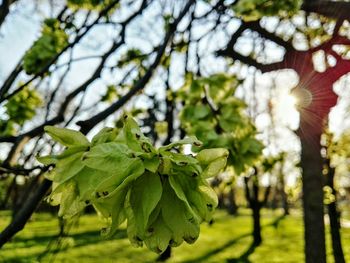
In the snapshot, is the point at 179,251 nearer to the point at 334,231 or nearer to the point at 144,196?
the point at 334,231

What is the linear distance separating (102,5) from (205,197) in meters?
3.51

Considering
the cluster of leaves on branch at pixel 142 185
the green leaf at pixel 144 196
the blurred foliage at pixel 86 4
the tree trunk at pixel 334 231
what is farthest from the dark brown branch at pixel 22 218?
the tree trunk at pixel 334 231

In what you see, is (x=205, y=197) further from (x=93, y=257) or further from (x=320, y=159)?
(x=93, y=257)

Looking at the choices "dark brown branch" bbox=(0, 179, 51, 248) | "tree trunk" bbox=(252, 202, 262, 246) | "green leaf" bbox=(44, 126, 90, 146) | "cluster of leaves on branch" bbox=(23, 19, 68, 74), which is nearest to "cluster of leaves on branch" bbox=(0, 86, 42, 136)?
"cluster of leaves on branch" bbox=(23, 19, 68, 74)

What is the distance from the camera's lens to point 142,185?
3.07ft

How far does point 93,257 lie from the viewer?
37.2ft

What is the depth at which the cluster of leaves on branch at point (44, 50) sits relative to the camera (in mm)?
3539

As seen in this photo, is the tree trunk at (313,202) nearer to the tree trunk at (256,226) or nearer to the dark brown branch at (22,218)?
the dark brown branch at (22,218)

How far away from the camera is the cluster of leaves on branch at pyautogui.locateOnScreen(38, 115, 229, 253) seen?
35.6 inches

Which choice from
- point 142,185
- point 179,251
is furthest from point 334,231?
point 142,185

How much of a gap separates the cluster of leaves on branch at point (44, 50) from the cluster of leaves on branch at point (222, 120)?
1370 mm

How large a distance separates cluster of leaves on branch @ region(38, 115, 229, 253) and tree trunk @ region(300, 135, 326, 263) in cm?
209

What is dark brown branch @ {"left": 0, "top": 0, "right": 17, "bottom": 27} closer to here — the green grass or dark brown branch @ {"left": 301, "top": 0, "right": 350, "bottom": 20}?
dark brown branch @ {"left": 301, "top": 0, "right": 350, "bottom": 20}

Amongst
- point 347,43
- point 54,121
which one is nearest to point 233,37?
point 347,43
